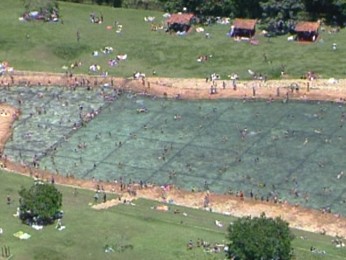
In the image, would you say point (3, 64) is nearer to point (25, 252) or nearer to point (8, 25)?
point (8, 25)

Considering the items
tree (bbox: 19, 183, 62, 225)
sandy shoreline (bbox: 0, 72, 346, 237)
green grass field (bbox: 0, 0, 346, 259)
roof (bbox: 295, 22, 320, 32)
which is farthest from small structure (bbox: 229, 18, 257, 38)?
tree (bbox: 19, 183, 62, 225)

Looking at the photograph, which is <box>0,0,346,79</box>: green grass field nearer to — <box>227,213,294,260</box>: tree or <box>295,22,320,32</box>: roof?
<box>295,22,320,32</box>: roof

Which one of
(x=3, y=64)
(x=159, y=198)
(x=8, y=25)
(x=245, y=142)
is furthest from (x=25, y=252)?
(x=8, y=25)

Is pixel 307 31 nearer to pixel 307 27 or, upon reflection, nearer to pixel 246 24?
pixel 307 27

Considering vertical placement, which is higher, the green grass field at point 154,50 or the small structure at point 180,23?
the small structure at point 180,23

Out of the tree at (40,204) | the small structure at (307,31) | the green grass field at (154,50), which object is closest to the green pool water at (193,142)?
the green grass field at (154,50)

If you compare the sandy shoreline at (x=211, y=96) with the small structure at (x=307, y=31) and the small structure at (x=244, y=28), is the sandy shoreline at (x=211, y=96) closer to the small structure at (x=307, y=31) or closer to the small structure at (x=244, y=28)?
the small structure at (x=307, y=31)

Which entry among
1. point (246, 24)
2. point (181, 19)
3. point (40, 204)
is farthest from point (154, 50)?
point (40, 204)
